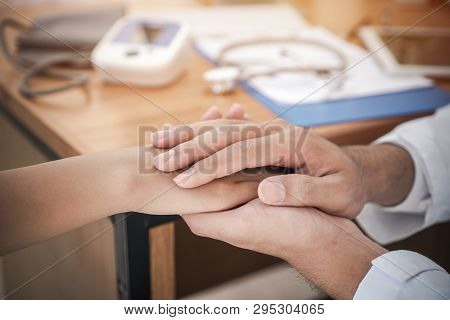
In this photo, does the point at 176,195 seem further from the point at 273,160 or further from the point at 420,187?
the point at 420,187

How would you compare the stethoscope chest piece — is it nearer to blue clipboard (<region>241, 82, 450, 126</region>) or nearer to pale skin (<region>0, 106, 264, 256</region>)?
blue clipboard (<region>241, 82, 450, 126</region>)

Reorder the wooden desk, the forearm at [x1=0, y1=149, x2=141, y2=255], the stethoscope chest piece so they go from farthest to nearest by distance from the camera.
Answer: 1. the stethoscope chest piece
2. the wooden desk
3. the forearm at [x1=0, y1=149, x2=141, y2=255]

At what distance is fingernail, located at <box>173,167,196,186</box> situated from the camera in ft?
1.92

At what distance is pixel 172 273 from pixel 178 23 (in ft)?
1.49

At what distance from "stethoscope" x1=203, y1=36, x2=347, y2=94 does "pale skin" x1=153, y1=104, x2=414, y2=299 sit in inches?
8.0

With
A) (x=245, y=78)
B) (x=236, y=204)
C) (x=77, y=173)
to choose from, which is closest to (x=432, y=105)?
(x=245, y=78)

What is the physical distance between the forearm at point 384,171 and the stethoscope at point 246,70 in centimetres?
15

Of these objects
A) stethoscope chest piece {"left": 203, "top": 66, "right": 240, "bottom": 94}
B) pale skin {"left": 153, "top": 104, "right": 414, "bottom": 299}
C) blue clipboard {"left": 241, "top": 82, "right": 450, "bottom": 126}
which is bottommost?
pale skin {"left": 153, "top": 104, "right": 414, "bottom": 299}

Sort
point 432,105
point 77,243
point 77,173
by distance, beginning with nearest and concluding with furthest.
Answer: point 77,173
point 77,243
point 432,105

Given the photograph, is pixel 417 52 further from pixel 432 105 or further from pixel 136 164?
pixel 136 164

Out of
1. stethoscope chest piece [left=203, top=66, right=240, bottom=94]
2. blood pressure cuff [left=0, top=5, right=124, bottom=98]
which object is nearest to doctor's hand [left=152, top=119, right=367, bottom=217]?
stethoscope chest piece [left=203, top=66, right=240, bottom=94]

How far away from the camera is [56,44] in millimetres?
928

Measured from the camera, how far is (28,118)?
783 millimetres

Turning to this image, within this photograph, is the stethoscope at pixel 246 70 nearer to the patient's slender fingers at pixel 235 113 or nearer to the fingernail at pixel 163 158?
the patient's slender fingers at pixel 235 113
